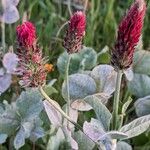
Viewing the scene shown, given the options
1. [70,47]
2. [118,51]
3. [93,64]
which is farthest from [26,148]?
[118,51]

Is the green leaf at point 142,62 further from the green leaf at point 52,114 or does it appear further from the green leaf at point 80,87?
the green leaf at point 52,114

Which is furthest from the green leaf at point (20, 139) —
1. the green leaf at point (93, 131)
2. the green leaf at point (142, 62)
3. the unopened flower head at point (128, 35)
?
the green leaf at point (142, 62)

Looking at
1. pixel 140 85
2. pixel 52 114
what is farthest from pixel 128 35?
pixel 140 85

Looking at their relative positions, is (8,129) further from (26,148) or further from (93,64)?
(93,64)

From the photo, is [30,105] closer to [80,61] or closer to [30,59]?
[30,59]

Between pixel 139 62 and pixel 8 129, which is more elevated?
pixel 139 62
